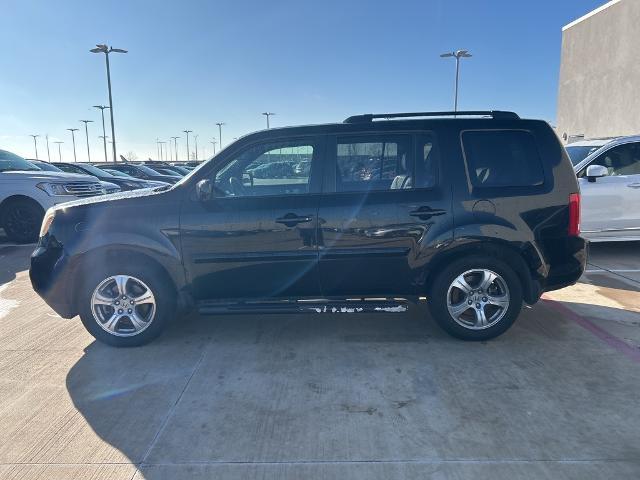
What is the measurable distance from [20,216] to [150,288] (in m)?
6.62

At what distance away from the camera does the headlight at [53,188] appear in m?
8.90

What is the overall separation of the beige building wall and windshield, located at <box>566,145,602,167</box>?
1627cm

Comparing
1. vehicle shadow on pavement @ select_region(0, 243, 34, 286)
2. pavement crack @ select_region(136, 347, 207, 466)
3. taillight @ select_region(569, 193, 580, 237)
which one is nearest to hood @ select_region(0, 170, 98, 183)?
vehicle shadow on pavement @ select_region(0, 243, 34, 286)

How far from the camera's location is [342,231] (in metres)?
3.91

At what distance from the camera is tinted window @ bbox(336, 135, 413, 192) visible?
400 centimetres

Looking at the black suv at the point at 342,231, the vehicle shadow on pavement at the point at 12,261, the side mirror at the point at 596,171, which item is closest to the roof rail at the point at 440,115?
the black suv at the point at 342,231

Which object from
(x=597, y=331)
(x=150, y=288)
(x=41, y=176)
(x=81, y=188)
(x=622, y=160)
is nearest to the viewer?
(x=150, y=288)

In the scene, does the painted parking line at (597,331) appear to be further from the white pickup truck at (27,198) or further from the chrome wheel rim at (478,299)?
the white pickup truck at (27,198)

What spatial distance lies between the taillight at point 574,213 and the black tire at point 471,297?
0.63m

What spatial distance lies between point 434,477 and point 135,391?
2.17m

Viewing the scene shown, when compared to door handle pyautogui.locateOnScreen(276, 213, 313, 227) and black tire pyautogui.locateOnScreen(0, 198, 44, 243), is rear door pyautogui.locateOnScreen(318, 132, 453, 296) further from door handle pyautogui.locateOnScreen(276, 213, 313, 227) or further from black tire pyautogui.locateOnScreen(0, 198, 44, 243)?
black tire pyautogui.locateOnScreen(0, 198, 44, 243)

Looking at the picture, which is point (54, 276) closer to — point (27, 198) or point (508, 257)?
point (508, 257)

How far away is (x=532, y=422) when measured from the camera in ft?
9.57

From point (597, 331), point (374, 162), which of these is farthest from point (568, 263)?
point (374, 162)
